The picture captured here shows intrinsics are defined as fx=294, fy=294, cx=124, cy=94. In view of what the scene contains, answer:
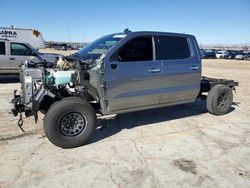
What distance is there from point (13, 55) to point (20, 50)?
0.37 m

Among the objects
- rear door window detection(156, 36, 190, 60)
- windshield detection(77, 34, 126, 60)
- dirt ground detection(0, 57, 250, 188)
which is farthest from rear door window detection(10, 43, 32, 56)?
rear door window detection(156, 36, 190, 60)

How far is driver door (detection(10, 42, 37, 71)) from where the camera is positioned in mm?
12586

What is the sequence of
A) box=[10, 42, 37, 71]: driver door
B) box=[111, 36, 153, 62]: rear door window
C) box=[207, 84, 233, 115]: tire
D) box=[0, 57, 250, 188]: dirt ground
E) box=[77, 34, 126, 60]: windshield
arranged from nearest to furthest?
box=[0, 57, 250, 188]: dirt ground → box=[111, 36, 153, 62]: rear door window → box=[77, 34, 126, 60]: windshield → box=[207, 84, 233, 115]: tire → box=[10, 42, 37, 71]: driver door

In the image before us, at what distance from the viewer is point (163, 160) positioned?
4.61 m

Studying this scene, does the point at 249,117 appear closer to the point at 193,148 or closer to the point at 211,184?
the point at 193,148

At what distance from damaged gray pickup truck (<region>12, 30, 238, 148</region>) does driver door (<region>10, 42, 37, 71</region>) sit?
7.18m

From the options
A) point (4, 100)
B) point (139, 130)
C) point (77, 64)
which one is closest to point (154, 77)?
point (139, 130)

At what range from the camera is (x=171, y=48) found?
20.8ft

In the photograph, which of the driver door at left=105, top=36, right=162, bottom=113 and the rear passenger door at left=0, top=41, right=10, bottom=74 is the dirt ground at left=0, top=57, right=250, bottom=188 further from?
the rear passenger door at left=0, top=41, right=10, bottom=74

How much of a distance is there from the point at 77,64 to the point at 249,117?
4581mm

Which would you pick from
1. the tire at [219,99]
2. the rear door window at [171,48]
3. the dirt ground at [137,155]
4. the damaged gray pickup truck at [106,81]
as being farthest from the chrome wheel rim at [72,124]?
the tire at [219,99]

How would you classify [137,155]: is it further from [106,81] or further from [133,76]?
[133,76]

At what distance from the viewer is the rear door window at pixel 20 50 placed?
12623 mm

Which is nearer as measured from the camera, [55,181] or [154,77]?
[55,181]
